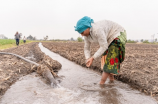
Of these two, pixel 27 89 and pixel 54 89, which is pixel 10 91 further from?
pixel 54 89

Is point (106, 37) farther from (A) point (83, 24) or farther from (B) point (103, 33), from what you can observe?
(A) point (83, 24)

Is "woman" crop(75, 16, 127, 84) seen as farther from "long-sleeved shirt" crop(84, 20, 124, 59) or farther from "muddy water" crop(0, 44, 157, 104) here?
"muddy water" crop(0, 44, 157, 104)

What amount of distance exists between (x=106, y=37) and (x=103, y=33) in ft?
0.81

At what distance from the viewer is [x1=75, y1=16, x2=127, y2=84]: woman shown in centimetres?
237

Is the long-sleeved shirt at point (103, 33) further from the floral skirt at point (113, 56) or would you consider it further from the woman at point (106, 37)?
the floral skirt at point (113, 56)

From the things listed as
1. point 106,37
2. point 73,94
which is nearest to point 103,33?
point 106,37

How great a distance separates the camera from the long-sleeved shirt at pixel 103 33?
2.38 metres

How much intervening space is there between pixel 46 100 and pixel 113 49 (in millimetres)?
1575

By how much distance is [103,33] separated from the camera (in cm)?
238

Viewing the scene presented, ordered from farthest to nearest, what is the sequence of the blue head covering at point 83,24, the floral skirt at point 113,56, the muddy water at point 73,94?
the floral skirt at point 113,56, the muddy water at point 73,94, the blue head covering at point 83,24

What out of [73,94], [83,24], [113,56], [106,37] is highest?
[83,24]

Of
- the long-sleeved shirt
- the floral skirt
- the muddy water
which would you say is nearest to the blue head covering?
the long-sleeved shirt

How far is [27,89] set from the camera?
3156 mm

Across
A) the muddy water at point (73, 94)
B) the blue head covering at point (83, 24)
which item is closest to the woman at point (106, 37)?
the blue head covering at point (83, 24)
